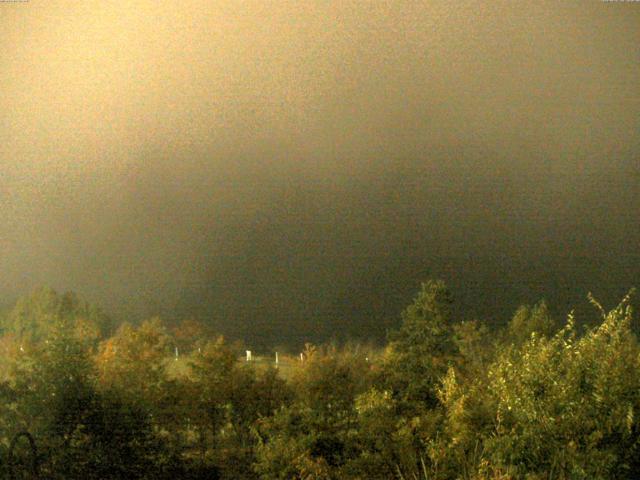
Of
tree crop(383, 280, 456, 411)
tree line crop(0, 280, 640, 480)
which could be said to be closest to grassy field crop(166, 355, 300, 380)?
tree line crop(0, 280, 640, 480)

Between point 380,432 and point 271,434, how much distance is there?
61.9 inches

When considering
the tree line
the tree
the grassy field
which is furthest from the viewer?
the grassy field

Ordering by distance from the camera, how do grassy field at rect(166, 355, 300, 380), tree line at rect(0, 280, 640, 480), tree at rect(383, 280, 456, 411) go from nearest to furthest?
tree line at rect(0, 280, 640, 480) → tree at rect(383, 280, 456, 411) → grassy field at rect(166, 355, 300, 380)

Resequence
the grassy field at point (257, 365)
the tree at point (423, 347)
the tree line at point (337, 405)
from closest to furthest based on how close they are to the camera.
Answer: the tree line at point (337, 405)
the tree at point (423, 347)
the grassy field at point (257, 365)

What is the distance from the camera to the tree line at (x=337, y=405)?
6.23 metres

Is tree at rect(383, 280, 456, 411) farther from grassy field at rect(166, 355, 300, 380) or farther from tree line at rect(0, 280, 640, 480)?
grassy field at rect(166, 355, 300, 380)

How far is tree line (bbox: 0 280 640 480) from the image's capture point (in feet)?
20.4

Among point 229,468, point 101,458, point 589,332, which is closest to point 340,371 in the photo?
point 229,468

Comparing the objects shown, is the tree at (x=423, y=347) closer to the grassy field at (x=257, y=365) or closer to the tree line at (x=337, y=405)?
the tree line at (x=337, y=405)

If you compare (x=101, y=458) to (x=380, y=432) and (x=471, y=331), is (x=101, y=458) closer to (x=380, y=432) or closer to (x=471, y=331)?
(x=380, y=432)

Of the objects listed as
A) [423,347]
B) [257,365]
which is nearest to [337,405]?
[423,347]

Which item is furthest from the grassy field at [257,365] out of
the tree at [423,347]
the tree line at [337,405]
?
the tree at [423,347]

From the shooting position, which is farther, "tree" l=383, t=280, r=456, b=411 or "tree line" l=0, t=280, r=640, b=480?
"tree" l=383, t=280, r=456, b=411

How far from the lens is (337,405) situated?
11141 mm
